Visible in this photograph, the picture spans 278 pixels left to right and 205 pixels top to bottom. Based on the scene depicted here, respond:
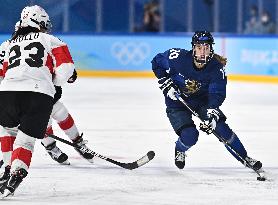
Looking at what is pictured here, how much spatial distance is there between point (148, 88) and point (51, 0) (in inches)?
162

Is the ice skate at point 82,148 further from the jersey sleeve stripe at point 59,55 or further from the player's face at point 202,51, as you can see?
the jersey sleeve stripe at point 59,55

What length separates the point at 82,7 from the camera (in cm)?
1532

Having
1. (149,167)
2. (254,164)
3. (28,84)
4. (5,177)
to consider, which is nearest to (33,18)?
(28,84)

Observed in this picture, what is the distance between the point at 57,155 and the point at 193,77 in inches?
39.0

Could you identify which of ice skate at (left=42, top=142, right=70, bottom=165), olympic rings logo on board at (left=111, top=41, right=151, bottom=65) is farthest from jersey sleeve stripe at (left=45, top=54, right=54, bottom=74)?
olympic rings logo on board at (left=111, top=41, right=151, bottom=65)

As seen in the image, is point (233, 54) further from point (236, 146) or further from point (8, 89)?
point (8, 89)

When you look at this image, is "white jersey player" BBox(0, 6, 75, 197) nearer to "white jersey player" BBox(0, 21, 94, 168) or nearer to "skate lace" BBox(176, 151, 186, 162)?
"white jersey player" BBox(0, 21, 94, 168)

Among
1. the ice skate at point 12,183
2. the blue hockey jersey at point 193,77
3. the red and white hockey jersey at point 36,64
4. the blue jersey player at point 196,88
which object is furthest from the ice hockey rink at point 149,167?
the red and white hockey jersey at point 36,64

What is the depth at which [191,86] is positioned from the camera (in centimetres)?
514

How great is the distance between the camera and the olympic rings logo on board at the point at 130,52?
1350 centimetres

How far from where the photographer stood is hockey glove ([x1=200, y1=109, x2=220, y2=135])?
4.88 metres

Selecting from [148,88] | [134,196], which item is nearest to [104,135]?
[134,196]

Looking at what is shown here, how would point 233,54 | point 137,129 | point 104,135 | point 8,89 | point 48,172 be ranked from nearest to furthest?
point 8,89 → point 48,172 → point 104,135 → point 137,129 → point 233,54

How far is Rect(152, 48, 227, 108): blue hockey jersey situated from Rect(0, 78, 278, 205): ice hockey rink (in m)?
0.43
